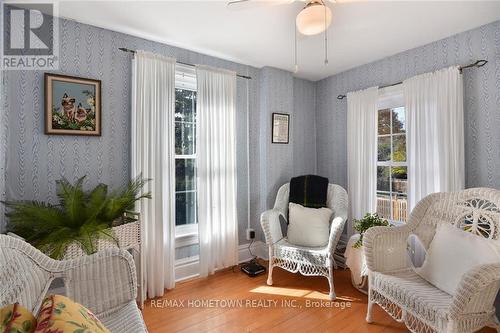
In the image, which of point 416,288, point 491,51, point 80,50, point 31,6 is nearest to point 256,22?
point 80,50

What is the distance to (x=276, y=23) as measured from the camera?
2.24 metres

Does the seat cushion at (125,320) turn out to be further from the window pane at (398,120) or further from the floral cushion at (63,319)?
the window pane at (398,120)

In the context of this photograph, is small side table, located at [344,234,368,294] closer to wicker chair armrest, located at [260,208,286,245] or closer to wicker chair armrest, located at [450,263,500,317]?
wicker chair armrest, located at [260,208,286,245]

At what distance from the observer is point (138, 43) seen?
8.20 feet

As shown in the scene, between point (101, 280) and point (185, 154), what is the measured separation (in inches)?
65.5

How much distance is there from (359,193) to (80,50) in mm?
3062

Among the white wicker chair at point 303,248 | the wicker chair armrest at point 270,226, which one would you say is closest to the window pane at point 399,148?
the white wicker chair at point 303,248

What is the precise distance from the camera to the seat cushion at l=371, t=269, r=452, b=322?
1.49 metres

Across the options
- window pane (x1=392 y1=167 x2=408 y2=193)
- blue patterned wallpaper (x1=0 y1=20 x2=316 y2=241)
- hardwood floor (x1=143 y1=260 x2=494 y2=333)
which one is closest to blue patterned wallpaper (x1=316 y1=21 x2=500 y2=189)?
window pane (x1=392 y1=167 x2=408 y2=193)

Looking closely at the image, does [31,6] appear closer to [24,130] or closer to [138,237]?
[24,130]

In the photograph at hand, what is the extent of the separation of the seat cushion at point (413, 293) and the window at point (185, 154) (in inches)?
73.7

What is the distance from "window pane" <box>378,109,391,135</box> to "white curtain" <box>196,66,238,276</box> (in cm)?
168

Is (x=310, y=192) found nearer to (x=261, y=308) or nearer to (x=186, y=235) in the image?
(x=261, y=308)

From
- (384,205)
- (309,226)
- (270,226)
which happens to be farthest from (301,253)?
(384,205)
